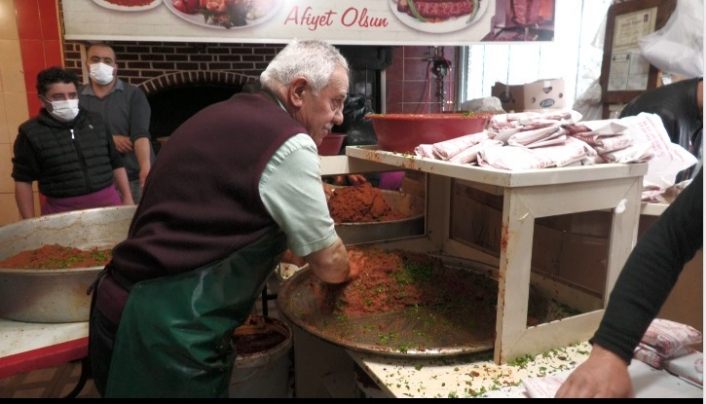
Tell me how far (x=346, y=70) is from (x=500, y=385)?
85 centimetres

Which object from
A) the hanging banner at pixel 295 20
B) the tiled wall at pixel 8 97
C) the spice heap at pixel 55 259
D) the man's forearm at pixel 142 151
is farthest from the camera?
the tiled wall at pixel 8 97

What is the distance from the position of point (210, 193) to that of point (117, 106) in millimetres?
2231

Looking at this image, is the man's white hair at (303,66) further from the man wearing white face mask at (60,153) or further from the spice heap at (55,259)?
the man wearing white face mask at (60,153)

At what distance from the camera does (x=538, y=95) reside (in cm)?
344

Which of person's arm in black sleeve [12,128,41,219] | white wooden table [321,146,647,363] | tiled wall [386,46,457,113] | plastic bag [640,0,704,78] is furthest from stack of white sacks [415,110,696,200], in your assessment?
tiled wall [386,46,457,113]

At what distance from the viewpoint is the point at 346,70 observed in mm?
1292

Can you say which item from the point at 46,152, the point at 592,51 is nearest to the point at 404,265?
the point at 46,152

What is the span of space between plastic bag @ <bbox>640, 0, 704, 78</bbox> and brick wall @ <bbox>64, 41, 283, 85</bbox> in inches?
113

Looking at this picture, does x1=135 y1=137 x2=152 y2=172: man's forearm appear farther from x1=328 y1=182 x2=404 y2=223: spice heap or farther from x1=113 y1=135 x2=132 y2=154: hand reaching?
x1=328 y1=182 x2=404 y2=223: spice heap

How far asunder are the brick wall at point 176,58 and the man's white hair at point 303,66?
316 centimetres

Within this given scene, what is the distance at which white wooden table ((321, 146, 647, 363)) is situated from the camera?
41.2 inches

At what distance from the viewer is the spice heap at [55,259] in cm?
137

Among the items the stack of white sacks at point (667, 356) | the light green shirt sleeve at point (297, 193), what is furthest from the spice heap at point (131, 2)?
the stack of white sacks at point (667, 356)

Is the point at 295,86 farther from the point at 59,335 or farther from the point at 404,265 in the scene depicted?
the point at 59,335
